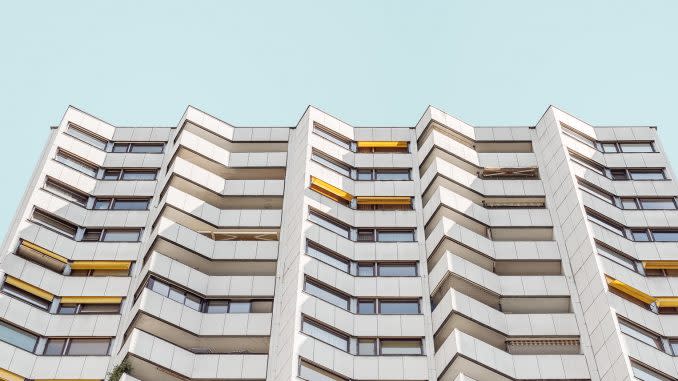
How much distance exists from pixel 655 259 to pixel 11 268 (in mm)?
26473

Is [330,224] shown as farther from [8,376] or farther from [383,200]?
[8,376]

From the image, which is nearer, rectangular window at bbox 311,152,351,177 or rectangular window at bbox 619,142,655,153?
rectangular window at bbox 311,152,351,177

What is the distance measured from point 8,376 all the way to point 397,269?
628 inches

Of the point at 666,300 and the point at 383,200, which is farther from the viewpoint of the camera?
the point at 383,200

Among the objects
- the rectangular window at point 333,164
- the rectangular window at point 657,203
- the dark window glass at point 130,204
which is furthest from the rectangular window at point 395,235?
the dark window glass at point 130,204

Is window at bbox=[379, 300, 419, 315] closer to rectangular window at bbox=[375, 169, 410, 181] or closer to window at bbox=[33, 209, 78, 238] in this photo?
rectangular window at bbox=[375, 169, 410, 181]

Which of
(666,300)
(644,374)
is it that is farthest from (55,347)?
(666,300)

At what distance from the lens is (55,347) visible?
37469 mm

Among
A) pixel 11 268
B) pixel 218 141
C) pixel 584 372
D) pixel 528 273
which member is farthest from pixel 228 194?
pixel 584 372

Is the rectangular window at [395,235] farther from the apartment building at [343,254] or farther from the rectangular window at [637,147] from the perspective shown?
the rectangular window at [637,147]

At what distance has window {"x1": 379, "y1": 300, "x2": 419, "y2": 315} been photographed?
38906 millimetres

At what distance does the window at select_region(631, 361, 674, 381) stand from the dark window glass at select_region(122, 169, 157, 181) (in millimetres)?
24755

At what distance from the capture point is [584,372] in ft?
116

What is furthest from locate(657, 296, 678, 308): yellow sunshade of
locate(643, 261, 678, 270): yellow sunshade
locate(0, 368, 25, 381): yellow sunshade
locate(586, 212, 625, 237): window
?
locate(0, 368, 25, 381): yellow sunshade
